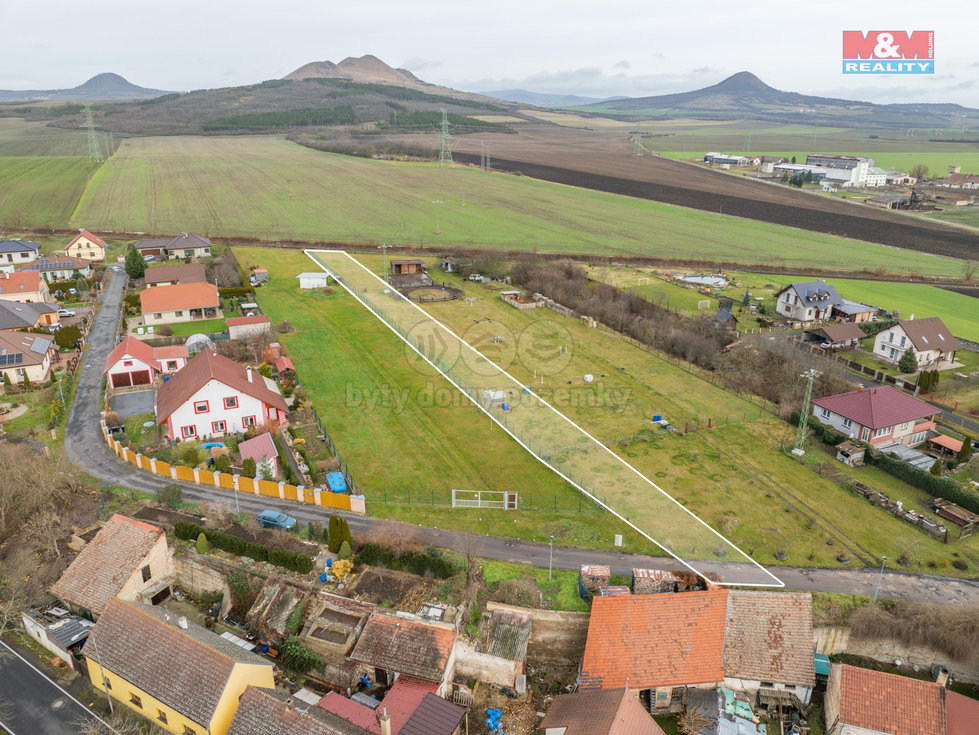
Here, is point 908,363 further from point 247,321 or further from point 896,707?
point 247,321

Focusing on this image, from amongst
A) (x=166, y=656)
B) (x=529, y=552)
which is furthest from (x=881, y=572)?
(x=166, y=656)

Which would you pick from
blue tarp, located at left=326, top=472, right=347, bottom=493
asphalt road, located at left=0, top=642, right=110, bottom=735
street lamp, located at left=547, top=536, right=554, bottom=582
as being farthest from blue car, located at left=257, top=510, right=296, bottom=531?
street lamp, located at left=547, top=536, right=554, bottom=582

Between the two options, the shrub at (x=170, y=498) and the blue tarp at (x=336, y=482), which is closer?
the shrub at (x=170, y=498)

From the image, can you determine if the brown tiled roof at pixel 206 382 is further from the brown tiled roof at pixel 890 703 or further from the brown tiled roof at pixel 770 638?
the brown tiled roof at pixel 890 703

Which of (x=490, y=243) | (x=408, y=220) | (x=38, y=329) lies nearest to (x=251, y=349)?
(x=38, y=329)

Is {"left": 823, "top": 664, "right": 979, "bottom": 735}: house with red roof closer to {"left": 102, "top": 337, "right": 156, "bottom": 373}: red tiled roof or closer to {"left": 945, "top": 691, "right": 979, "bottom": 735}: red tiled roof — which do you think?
{"left": 945, "top": 691, "right": 979, "bottom": 735}: red tiled roof

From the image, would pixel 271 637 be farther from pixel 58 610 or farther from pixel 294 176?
pixel 294 176

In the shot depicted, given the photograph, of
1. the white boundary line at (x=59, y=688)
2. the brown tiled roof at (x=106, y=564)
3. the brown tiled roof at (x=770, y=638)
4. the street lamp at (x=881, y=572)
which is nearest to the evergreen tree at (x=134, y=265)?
the brown tiled roof at (x=106, y=564)
